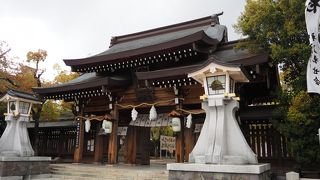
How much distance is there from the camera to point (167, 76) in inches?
491

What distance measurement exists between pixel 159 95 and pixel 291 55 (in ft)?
20.9

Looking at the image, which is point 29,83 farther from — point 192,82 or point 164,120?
point 192,82

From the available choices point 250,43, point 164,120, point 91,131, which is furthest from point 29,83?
point 250,43

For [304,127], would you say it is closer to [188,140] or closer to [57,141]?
[188,140]

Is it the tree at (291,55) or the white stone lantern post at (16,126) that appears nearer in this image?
the tree at (291,55)

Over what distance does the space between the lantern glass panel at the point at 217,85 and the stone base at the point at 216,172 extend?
225 cm

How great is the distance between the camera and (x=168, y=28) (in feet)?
68.5

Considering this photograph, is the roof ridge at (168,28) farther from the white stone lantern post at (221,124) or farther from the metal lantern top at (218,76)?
the white stone lantern post at (221,124)

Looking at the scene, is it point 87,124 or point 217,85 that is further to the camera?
point 87,124

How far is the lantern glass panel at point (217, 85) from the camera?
906 centimetres

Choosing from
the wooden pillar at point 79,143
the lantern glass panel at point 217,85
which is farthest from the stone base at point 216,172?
the wooden pillar at point 79,143

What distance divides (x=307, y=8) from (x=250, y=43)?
12.4 feet

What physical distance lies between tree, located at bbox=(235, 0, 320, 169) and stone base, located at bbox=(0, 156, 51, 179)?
11.2 metres

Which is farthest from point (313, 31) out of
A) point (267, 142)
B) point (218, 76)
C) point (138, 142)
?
point (138, 142)
